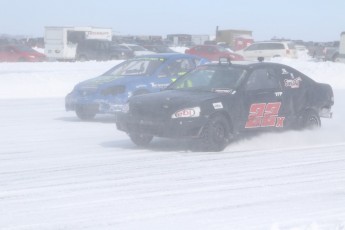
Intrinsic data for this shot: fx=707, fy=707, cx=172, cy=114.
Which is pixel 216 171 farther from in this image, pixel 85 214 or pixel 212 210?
pixel 85 214

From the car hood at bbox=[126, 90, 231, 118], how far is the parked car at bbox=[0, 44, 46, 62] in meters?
30.2

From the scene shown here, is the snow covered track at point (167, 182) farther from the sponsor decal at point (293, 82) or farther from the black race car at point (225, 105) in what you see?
the sponsor decal at point (293, 82)

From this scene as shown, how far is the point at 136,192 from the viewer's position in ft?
25.1

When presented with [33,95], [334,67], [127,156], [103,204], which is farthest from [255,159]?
[334,67]

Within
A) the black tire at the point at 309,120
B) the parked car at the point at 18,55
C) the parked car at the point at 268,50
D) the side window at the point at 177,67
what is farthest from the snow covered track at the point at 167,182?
the parked car at the point at 268,50

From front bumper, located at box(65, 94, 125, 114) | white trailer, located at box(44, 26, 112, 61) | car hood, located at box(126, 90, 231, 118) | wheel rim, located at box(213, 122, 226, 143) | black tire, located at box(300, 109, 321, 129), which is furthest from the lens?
white trailer, located at box(44, 26, 112, 61)

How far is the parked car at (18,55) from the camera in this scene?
40000mm

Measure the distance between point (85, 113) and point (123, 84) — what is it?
1.04 m

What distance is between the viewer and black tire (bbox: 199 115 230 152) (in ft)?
33.4

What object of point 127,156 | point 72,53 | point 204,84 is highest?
point 204,84

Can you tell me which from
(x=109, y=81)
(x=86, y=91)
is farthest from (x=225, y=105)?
(x=86, y=91)

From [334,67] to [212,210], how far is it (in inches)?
963

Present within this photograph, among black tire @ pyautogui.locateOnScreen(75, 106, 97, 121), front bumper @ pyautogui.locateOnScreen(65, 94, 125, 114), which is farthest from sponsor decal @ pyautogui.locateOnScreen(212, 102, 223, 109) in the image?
black tire @ pyautogui.locateOnScreen(75, 106, 97, 121)

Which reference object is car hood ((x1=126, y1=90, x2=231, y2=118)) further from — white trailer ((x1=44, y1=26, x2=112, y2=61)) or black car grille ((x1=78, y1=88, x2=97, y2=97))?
white trailer ((x1=44, y1=26, x2=112, y2=61))
